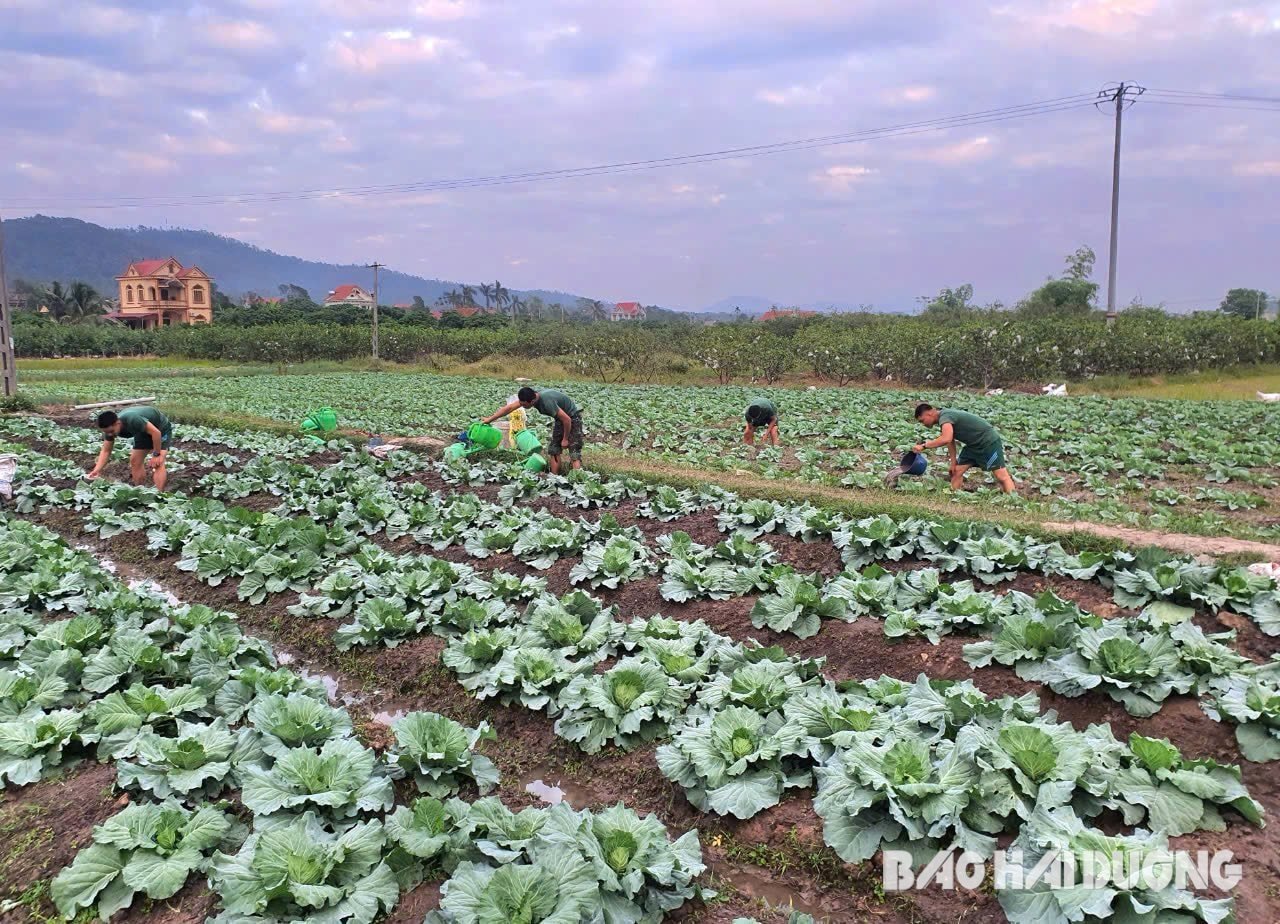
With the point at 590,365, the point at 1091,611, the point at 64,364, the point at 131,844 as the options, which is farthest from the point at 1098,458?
the point at 64,364

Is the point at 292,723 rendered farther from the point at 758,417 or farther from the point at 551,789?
the point at 758,417

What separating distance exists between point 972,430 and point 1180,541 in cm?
329

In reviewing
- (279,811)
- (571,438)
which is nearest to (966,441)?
(571,438)

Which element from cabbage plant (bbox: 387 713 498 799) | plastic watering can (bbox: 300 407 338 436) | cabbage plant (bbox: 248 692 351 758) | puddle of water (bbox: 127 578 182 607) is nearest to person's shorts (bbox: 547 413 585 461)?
puddle of water (bbox: 127 578 182 607)

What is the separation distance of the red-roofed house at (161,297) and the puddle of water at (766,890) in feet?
288

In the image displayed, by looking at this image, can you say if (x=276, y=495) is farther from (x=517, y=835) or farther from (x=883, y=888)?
(x=883, y=888)

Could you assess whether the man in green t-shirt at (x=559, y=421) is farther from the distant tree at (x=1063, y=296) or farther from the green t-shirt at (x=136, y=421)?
the distant tree at (x=1063, y=296)

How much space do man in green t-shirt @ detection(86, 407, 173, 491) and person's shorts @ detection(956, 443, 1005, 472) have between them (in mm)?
10968

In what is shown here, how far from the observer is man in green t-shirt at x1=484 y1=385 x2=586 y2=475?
11156 millimetres

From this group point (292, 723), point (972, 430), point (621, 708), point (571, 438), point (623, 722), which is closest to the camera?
point (292, 723)

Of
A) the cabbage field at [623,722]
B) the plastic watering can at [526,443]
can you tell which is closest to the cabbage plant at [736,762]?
the cabbage field at [623,722]

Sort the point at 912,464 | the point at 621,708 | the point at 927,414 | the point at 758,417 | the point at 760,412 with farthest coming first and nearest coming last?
the point at 758,417 → the point at 760,412 → the point at 912,464 → the point at 927,414 → the point at 621,708

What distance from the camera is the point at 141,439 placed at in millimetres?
11383

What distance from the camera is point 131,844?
11.6ft
